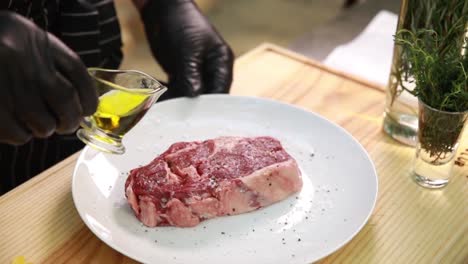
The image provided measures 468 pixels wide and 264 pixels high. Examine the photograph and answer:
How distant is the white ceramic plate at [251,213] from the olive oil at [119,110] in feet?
0.38

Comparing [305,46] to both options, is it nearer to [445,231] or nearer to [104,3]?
[104,3]

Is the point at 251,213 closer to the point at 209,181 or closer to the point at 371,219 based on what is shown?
the point at 209,181

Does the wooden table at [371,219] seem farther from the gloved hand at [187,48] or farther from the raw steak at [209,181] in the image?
the gloved hand at [187,48]

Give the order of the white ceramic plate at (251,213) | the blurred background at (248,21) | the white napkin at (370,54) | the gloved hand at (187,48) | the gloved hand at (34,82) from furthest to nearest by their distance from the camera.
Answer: the blurred background at (248,21), the white napkin at (370,54), the gloved hand at (187,48), the white ceramic plate at (251,213), the gloved hand at (34,82)

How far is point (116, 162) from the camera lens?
1.04 meters

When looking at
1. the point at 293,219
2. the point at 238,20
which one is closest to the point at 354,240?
the point at 293,219

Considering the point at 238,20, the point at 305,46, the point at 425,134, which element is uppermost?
the point at 425,134

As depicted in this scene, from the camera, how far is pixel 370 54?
1.55 meters

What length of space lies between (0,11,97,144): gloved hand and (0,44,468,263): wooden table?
0.20 meters

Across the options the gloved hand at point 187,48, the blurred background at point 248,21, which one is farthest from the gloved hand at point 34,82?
the blurred background at point 248,21

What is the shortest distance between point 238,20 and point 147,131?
216 centimetres

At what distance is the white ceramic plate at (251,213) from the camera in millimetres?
874

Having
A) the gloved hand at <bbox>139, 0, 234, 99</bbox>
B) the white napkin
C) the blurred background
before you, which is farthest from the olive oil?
the blurred background

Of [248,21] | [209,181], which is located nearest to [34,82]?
[209,181]
